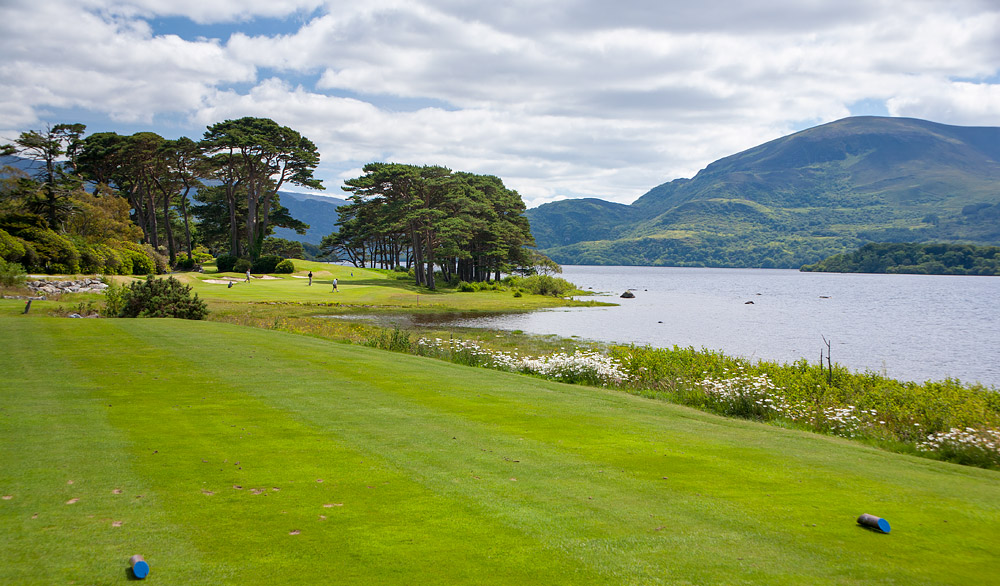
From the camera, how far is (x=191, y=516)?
18.5ft

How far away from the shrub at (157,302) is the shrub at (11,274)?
13565 mm

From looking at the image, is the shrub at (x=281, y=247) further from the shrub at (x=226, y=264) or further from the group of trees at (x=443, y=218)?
the shrub at (x=226, y=264)

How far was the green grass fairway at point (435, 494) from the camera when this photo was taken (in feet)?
16.3

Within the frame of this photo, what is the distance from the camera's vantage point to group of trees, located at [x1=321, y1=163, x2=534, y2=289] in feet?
240

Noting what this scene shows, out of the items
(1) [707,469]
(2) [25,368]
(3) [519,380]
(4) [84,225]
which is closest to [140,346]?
(2) [25,368]

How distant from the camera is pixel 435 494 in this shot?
6.57 meters

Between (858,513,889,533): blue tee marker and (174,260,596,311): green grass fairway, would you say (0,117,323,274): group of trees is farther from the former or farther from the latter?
(858,513,889,533): blue tee marker

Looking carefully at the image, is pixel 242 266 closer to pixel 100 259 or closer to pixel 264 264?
pixel 264 264

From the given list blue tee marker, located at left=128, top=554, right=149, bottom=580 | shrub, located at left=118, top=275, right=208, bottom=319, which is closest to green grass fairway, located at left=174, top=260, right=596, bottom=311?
shrub, located at left=118, top=275, right=208, bottom=319

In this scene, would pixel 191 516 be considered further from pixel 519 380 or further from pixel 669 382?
pixel 669 382

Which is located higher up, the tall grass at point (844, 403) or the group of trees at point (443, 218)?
the group of trees at point (443, 218)

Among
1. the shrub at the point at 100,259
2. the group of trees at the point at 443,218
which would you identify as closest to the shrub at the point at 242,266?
the group of trees at the point at 443,218

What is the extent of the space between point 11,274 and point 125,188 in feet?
158

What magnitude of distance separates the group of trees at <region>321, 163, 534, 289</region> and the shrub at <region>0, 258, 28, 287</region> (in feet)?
133
